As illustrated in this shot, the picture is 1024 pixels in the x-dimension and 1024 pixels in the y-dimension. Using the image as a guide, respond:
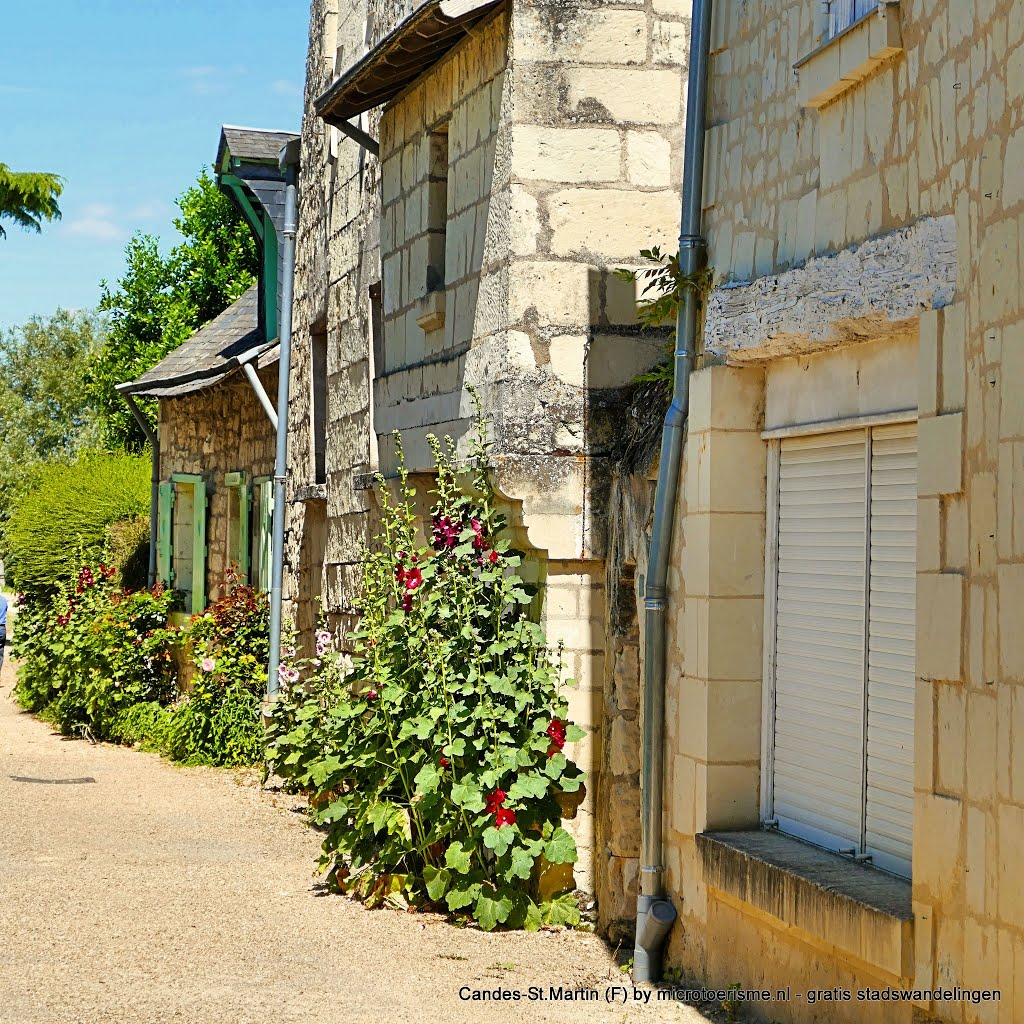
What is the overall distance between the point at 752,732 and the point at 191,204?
22148 mm

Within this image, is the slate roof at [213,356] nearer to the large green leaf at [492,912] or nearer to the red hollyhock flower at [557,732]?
the red hollyhock flower at [557,732]

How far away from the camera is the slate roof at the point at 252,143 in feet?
43.4

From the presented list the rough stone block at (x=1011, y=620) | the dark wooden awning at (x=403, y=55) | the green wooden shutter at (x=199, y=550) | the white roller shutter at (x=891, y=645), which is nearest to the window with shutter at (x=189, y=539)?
the green wooden shutter at (x=199, y=550)

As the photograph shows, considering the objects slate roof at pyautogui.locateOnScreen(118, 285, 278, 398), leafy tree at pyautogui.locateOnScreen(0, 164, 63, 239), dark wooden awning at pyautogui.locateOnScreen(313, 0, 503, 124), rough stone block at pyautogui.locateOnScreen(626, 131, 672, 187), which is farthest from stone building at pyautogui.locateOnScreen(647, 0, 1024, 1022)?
leafy tree at pyautogui.locateOnScreen(0, 164, 63, 239)

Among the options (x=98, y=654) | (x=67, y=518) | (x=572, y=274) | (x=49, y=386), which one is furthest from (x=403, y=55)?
(x=49, y=386)

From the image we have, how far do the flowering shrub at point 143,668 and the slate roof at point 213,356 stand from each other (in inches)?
73.1

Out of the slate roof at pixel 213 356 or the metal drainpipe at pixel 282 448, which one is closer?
the metal drainpipe at pixel 282 448

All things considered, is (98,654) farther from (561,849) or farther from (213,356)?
(561,849)

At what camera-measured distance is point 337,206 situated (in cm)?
1048

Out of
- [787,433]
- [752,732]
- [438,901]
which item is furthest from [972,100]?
[438,901]

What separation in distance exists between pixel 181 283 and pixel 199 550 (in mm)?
12598

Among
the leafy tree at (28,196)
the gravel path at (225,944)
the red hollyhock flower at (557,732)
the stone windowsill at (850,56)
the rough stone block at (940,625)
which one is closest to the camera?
the rough stone block at (940,625)

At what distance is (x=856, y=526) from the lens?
4.61 m

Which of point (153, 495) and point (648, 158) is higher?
point (648, 158)
